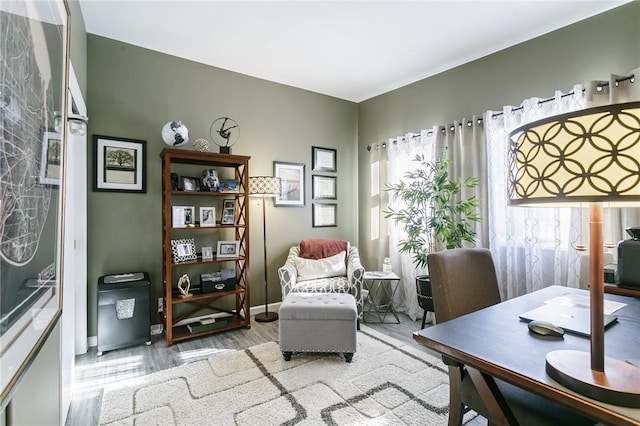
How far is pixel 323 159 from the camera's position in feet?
14.2

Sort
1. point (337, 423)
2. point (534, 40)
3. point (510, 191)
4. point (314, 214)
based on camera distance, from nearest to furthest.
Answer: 1. point (510, 191)
2. point (337, 423)
3. point (534, 40)
4. point (314, 214)

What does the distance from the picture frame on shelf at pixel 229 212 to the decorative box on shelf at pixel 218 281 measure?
0.53 m

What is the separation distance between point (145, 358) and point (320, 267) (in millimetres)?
1872

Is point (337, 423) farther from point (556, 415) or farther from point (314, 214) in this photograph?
point (314, 214)

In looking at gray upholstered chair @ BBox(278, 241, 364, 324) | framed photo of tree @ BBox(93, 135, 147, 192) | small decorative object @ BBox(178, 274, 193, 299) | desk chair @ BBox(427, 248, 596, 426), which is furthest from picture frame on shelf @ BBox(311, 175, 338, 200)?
desk chair @ BBox(427, 248, 596, 426)

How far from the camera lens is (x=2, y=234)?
2.33 ft

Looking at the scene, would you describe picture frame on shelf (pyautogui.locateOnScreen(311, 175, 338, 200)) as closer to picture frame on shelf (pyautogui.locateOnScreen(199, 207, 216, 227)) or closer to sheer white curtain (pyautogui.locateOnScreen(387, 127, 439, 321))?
sheer white curtain (pyautogui.locateOnScreen(387, 127, 439, 321))

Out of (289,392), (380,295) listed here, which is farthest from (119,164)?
(380,295)

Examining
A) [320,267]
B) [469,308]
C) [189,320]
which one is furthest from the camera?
[320,267]

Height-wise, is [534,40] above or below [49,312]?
above

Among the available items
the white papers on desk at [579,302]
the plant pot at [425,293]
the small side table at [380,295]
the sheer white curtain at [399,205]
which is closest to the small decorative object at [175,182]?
the small side table at [380,295]

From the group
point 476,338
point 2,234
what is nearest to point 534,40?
point 476,338

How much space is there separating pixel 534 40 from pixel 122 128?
3.98 m

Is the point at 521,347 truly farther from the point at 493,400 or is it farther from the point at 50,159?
the point at 50,159
